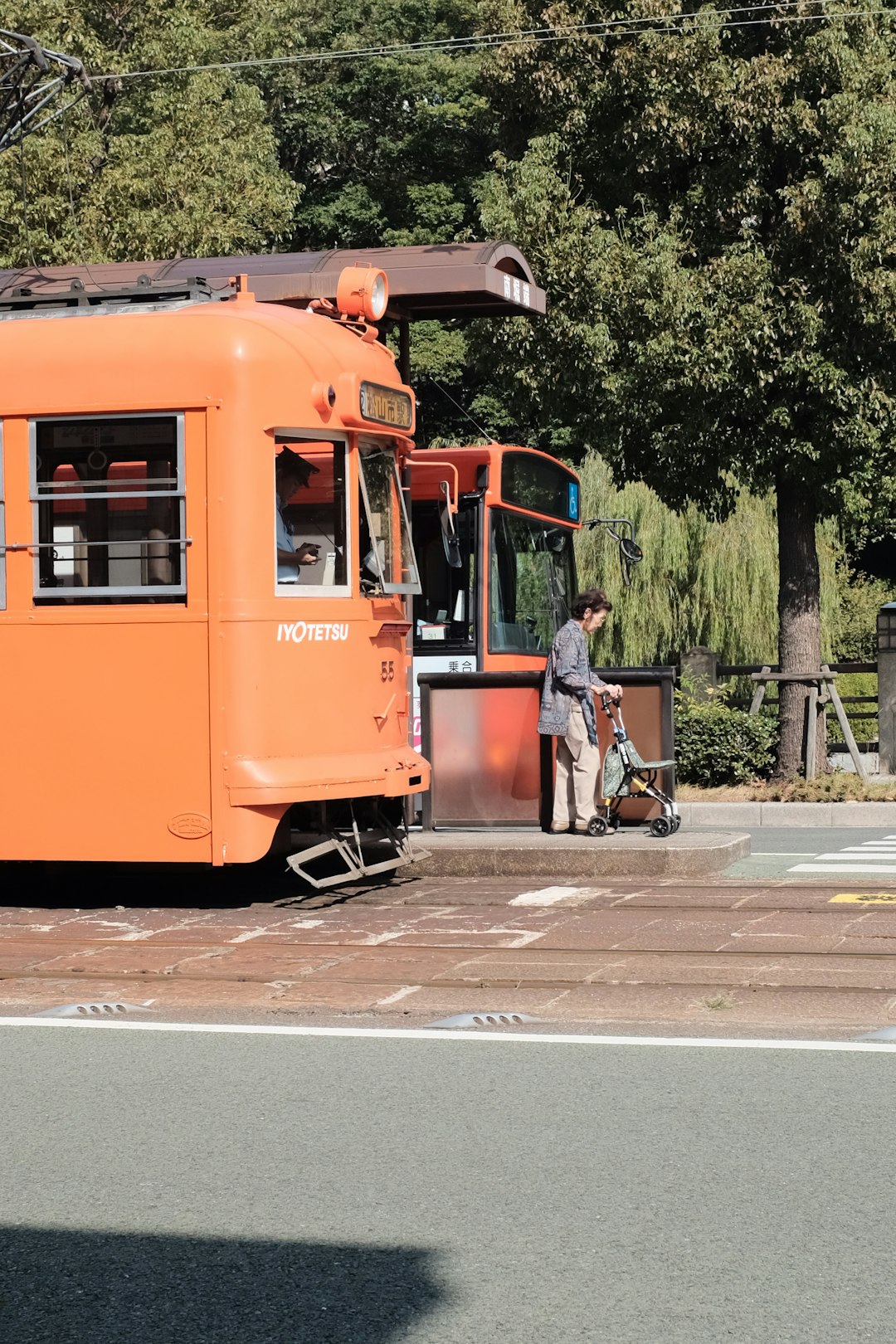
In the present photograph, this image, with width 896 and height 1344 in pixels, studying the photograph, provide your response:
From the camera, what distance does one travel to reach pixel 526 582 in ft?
59.5

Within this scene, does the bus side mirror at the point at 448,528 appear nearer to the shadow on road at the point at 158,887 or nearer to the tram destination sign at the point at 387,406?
→ the tram destination sign at the point at 387,406

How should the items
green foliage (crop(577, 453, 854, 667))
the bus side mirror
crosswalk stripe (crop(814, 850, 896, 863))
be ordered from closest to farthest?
1. crosswalk stripe (crop(814, 850, 896, 863))
2. the bus side mirror
3. green foliage (crop(577, 453, 854, 667))

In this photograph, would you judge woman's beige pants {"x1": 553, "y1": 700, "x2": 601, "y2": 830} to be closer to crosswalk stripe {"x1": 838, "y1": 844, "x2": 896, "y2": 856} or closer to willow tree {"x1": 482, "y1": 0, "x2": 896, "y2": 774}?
crosswalk stripe {"x1": 838, "y1": 844, "x2": 896, "y2": 856}

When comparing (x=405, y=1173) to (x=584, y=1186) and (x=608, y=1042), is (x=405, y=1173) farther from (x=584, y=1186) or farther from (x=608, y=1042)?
(x=608, y=1042)

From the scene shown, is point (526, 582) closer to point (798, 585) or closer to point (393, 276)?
point (798, 585)

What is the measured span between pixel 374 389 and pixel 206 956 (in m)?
A: 3.76

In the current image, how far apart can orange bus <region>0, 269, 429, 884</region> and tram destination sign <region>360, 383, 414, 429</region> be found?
0.21 ft

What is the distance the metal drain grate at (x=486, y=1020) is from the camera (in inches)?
300

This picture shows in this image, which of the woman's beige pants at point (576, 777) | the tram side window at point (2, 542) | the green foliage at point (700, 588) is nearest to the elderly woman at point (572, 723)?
the woman's beige pants at point (576, 777)

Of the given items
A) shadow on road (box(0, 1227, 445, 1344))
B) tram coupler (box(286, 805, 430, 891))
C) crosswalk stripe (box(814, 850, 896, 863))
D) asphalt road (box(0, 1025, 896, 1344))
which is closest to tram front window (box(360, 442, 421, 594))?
tram coupler (box(286, 805, 430, 891))

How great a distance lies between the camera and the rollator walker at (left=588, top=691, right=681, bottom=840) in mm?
12672

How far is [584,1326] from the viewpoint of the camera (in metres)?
4.33

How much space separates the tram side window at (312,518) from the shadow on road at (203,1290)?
6154 mm

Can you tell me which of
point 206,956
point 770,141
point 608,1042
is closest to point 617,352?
point 770,141
